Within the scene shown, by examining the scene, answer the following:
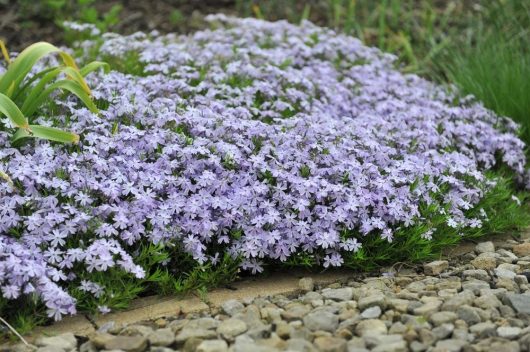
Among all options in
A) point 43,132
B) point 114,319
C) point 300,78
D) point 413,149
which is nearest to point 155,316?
point 114,319

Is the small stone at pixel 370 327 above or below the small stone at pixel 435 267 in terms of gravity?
below

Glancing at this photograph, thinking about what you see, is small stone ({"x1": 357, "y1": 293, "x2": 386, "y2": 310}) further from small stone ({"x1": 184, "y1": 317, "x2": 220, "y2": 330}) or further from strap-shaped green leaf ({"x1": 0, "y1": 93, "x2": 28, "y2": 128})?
strap-shaped green leaf ({"x1": 0, "y1": 93, "x2": 28, "y2": 128})

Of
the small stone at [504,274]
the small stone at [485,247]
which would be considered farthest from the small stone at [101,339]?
the small stone at [485,247]

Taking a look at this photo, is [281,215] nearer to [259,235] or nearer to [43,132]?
[259,235]

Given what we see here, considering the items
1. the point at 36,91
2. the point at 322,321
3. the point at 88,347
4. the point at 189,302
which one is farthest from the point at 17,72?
the point at 322,321

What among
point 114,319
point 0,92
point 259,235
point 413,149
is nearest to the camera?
point 114,319

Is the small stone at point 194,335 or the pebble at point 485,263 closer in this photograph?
the small stone at point 194,335

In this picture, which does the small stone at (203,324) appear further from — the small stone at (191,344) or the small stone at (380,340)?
the small stone at (380,340)
